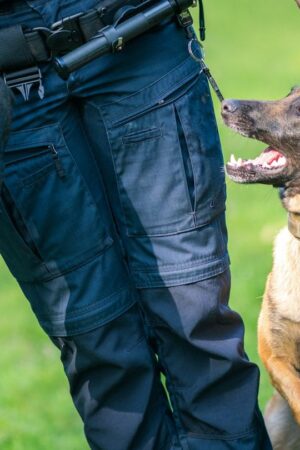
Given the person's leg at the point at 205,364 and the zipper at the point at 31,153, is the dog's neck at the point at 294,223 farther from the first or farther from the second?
the zipper at the point at 31,153

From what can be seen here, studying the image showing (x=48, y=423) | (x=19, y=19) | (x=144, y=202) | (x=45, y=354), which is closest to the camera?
(x=19, y=19)

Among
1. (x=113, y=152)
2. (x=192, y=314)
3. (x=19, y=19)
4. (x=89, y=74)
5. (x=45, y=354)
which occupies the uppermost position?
(x=19, y=19)

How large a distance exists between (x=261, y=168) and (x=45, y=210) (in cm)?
98

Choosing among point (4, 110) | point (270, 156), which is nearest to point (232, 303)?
point (270, 156)

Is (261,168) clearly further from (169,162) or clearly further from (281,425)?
(281,425)

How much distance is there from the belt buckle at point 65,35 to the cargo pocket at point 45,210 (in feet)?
0.79

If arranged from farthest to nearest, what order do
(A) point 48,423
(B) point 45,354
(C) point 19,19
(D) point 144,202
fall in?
1. (B) point 45,354
2. (A) point 48,423
3. (D) point 144,202
4. (C) point 19,19

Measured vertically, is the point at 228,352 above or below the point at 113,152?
below

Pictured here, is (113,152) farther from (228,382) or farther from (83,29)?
(228,382)

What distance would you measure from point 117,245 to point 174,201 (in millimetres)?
266

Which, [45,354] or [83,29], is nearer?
[83,29]

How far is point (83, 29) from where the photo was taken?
10.6 feet

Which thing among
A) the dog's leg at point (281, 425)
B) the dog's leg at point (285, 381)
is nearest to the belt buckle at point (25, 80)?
the dog's leg at point (285, 381)

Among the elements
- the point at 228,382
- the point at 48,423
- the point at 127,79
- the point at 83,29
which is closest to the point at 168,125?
the point at 127,79
